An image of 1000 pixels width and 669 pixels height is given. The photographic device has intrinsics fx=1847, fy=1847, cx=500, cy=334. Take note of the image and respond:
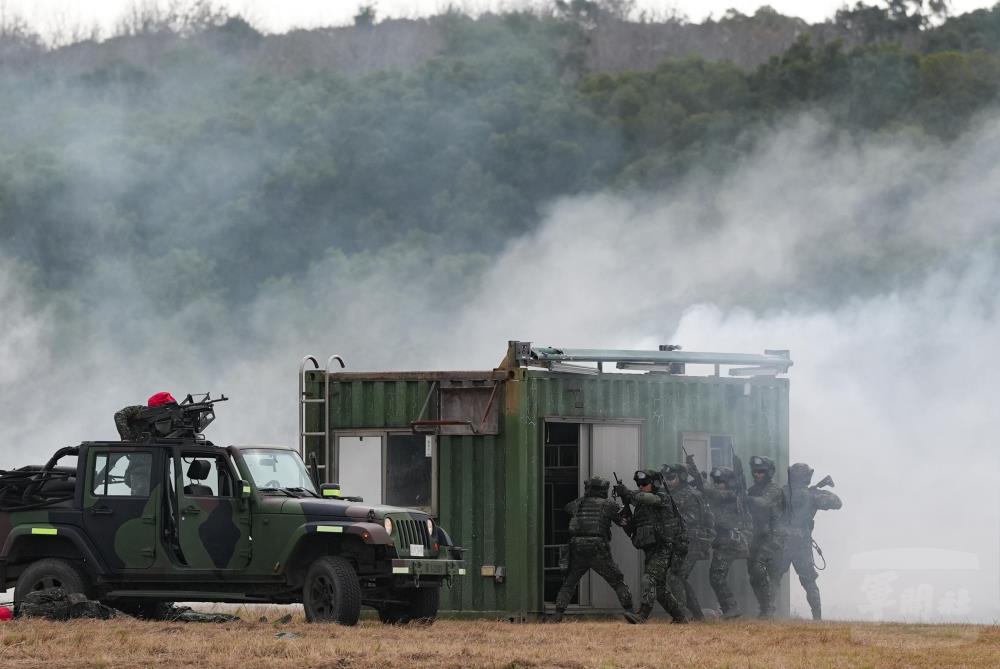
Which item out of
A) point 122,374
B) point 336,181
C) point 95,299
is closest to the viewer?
point 122,374

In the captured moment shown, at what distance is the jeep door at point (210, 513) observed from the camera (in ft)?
59.9

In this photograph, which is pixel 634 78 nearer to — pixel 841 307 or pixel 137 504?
pixel 841 307

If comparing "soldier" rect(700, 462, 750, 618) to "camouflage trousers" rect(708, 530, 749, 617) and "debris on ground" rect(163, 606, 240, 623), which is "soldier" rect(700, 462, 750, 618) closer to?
"camouflage trousers" rect(708, 530, 749, 617)

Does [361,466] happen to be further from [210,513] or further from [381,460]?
[210,513]

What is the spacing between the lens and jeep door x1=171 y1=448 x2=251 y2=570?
18.3 metres

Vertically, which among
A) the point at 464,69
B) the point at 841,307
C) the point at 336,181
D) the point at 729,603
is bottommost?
the point at 729,603

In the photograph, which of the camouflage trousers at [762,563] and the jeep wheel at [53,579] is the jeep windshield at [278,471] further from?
the camouflage trousers at [762,563]

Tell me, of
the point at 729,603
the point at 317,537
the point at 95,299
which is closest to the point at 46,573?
the point at 317,537

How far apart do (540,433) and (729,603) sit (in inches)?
121

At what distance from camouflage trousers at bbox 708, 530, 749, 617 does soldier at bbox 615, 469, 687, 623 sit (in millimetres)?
1022

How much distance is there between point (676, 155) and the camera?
65500 mm

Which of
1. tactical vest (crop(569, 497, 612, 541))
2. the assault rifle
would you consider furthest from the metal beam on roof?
the assault rifle

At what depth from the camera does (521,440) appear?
20719mm

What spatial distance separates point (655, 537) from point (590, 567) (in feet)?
2.65
